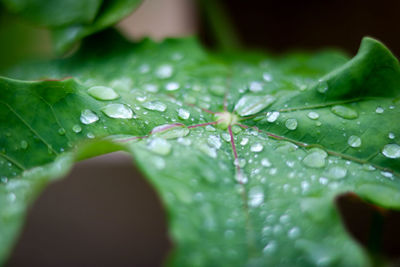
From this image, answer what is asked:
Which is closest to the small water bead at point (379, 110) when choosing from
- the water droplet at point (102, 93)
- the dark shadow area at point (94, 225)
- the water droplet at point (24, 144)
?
the water droplet at point (102, 93)

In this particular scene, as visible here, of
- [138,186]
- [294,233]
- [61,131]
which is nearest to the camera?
[294,233]

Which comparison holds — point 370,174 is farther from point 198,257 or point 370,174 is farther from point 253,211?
point 198,257

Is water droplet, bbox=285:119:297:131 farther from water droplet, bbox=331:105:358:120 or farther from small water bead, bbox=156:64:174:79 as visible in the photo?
small water bead, bbox=156:64:174:79

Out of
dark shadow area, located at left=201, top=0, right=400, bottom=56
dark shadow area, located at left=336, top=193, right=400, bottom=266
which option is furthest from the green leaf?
dark shadow area, located at left=336, top=193, right=400, bottom=266

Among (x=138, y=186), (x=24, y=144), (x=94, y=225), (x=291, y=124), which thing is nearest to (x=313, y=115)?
(x=291, y=124)

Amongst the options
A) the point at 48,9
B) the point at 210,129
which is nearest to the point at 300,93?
the point at 210,129

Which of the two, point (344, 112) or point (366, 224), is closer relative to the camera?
point (344, 112)

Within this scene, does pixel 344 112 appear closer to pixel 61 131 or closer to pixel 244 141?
pixel 244 141
